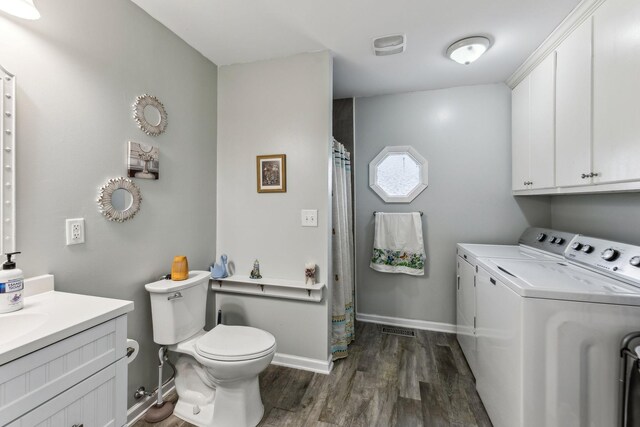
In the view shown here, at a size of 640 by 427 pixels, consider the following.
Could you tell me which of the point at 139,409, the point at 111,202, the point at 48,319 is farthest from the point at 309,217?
the point at 139,409

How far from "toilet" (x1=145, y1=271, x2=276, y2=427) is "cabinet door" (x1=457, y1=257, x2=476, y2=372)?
1.44 meters

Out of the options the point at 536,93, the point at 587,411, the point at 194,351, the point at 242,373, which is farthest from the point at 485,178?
the point at 194,351

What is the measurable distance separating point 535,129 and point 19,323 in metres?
3.11

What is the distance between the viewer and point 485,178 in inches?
104

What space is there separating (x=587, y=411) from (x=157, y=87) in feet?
9.25

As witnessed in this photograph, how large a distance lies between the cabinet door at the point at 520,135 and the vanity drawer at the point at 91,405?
9.41ft

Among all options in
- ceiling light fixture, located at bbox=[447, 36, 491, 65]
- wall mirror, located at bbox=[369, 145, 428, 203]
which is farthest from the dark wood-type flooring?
ceiling light fixture, located at bbox=[447, 36, 491, 65]

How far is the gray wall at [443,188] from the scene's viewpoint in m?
2.59

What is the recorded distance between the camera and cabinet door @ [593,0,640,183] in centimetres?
123

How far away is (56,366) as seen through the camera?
83 cm

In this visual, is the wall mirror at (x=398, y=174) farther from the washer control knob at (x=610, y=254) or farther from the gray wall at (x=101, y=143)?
the gray wall at (x=101, y=143)

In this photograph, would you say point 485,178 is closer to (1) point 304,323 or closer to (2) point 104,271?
(1) point 304,323

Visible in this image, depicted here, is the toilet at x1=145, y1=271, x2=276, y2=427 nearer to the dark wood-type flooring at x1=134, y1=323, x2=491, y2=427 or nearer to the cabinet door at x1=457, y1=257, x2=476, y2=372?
the dark wood-type flooring at x1=134, y1=323, x2=491, y2=427

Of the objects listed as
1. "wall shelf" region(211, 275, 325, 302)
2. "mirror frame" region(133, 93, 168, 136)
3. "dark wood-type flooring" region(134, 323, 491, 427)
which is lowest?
"dark wood-type flooring" region(134, 323, 491, 427)
